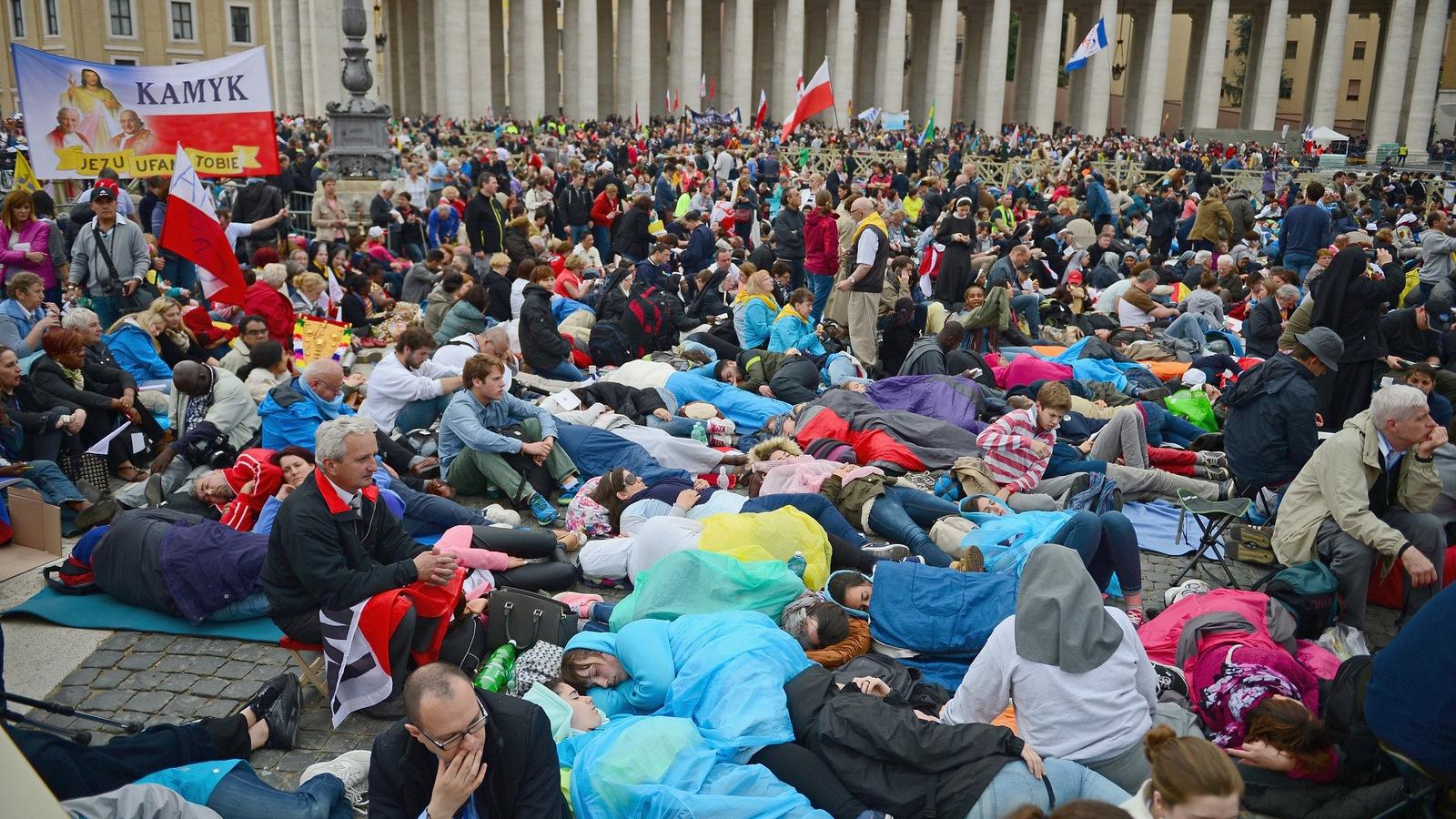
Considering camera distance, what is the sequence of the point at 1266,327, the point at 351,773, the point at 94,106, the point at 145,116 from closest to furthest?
the point at 351,773 → the point at 94,106 → the point at 1266,327 → the point at 145,116

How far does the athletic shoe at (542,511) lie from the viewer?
796cm

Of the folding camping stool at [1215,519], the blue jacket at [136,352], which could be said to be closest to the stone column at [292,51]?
the blue jacket at [136,352]

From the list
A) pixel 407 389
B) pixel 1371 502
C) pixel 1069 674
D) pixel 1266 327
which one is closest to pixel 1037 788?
pixel 1069 674

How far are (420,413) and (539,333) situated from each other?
6.76ft

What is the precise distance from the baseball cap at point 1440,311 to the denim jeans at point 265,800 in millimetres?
11341

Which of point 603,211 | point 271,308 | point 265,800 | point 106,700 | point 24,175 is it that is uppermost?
point 24,175

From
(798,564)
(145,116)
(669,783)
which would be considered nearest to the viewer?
(669,783)

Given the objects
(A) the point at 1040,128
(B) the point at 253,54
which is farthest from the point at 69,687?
(A) the point at 1040,128

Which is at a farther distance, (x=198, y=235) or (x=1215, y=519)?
(x=198, y=235)

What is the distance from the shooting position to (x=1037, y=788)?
13.5 feet

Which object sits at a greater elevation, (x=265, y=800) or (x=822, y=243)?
(x=822, y=243)

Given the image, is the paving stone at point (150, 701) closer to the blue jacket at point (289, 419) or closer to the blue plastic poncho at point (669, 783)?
the blue plastic poncho at point (669, 783)

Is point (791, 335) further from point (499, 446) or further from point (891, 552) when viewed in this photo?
point (891, 552)

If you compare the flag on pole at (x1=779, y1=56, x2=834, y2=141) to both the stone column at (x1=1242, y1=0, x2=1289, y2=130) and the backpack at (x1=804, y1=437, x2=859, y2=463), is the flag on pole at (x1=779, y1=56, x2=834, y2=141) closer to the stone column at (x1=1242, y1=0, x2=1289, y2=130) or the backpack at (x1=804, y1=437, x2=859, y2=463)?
the backpack at (x1=804, y1=437, x2=859, y2=463)
